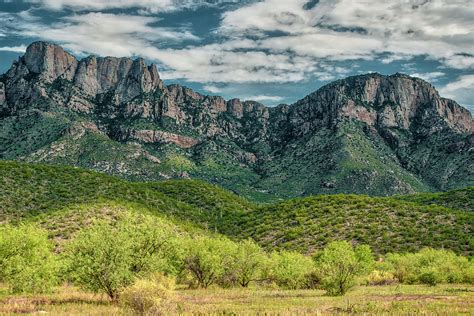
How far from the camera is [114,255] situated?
33531mm

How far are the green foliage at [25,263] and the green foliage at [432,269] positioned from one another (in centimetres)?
4084

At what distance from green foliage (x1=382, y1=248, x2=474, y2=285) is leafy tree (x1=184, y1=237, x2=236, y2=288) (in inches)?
901

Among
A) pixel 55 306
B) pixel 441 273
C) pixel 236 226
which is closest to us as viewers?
pixel 55 306

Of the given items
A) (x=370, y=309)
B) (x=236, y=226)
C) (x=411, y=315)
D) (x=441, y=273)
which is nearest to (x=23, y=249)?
(x=370, y=309)

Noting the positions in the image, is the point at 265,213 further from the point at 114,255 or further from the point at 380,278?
the point at 114,255

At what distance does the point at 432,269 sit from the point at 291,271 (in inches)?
647

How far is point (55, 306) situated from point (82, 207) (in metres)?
66.2

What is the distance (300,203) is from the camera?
410 feet

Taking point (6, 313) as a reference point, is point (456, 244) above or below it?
below

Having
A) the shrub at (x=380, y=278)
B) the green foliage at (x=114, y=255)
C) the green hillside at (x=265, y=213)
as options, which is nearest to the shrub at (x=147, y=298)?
the green foliage at (x=114, y=255)

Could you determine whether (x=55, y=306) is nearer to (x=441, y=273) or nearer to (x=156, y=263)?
(x=156, y=263)

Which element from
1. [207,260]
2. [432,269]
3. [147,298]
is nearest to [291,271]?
[207,260]

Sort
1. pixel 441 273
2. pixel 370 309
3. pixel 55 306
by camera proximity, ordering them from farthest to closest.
Answer: pixel 441 273 < pixel 55 306 < pixel 370 309

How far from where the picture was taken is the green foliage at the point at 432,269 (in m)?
53.5
